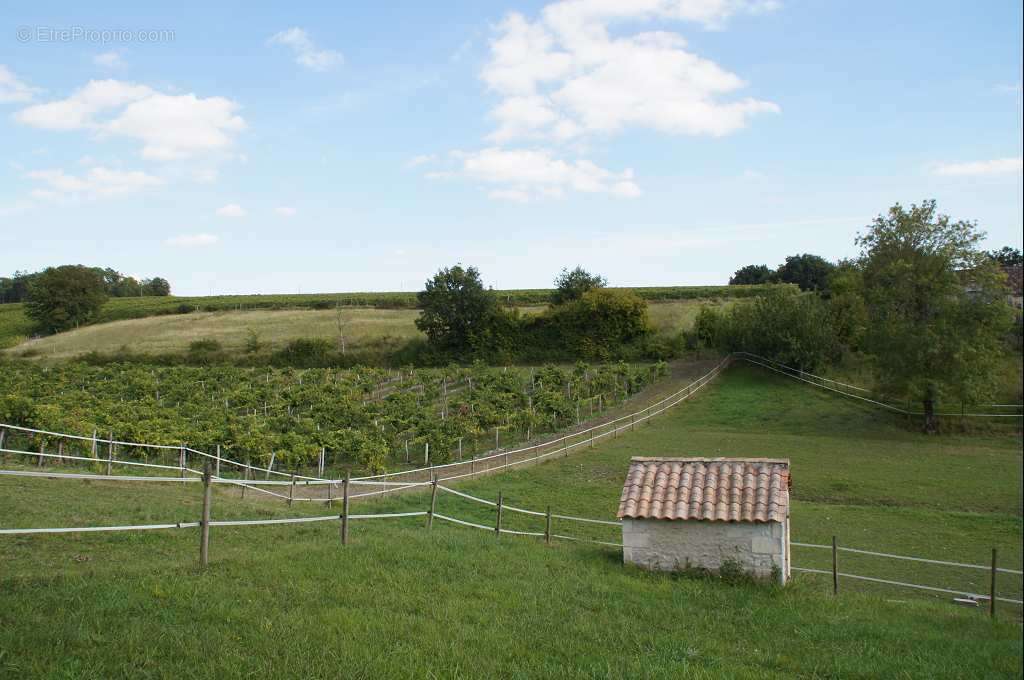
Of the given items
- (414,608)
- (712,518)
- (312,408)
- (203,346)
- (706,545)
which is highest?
(203,346)

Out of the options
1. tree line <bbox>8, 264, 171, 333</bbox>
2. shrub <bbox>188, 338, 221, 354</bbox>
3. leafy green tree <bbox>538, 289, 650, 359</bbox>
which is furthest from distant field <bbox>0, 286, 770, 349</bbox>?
leafy green tree <bbox>538, 289, 650, 359</bbox>

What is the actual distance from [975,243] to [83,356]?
58.4 meters

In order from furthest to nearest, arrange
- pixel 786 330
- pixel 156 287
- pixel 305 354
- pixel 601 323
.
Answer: pixel 156 287 < pixel 305 354 < pixel 601 323 < pixel 786 330

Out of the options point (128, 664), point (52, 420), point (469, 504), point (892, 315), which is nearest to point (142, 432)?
point (52, 420)

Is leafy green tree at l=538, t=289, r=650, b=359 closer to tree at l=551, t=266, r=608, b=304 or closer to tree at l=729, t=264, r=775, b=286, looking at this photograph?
tree at l=551, t=266, r=608, b=304

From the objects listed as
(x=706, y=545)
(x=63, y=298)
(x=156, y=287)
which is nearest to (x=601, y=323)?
(x=706, y=545)

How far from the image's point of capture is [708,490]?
12.9 meters

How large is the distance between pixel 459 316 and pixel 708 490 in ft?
159

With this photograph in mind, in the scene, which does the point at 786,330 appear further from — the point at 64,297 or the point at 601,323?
the point at 64,297

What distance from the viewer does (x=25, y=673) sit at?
18.1ft

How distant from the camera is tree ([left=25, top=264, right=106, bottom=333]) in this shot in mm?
63625

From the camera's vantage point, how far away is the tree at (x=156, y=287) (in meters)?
99.2

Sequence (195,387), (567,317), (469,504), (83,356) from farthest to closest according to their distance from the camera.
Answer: (567,317) < (83,356) < (195,387) < (469,504)

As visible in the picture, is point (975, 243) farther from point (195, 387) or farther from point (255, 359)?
point (255, 359)
